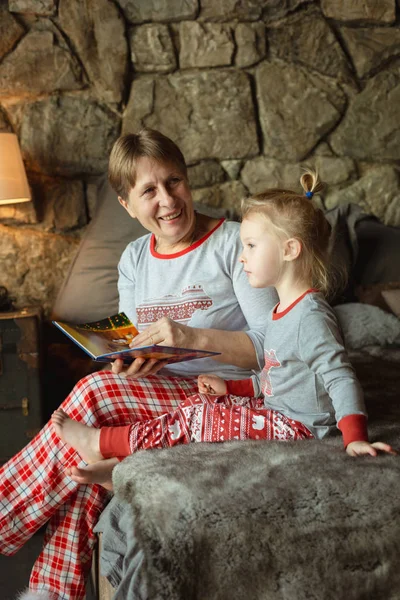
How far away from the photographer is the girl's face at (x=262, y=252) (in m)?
1.50

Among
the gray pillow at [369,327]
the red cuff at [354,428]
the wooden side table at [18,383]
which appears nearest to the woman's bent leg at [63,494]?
the red cuff at [354,428]

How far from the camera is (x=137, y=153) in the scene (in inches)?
70.5

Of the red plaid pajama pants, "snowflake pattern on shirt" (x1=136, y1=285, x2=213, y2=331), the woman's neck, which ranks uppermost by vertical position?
the woman's neck

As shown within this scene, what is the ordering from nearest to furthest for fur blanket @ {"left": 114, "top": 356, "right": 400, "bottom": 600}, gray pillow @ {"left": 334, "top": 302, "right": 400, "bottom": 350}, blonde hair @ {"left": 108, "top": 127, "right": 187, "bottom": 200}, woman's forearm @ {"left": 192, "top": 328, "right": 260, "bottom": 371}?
1. fur blanket @ {"left": 114, "top": 356, "right": 400, "bottom": 600}
2. woman's forearm @ {"left": 192, "top": 328, "right": 260, "bottom": 371}
3. blonde hair @ {"left": 108, "top": 127, "right": 187, "bottom": 200}
4. gray pillow @ {"left": 334, "top": 302, "right": 400, "bottom": 350}

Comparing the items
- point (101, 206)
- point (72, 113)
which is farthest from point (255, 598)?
point (72, 113)

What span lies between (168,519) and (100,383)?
618mm

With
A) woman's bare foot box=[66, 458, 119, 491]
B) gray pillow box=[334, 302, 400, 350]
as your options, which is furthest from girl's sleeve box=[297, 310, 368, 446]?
gray pillow box=[334, 302, 400, 350]

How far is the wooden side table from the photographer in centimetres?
241

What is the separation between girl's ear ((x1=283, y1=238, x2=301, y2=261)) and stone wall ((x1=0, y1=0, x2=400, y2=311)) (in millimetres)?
1586

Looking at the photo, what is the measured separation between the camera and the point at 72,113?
293 cm

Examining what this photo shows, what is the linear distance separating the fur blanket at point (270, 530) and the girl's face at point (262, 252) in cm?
45

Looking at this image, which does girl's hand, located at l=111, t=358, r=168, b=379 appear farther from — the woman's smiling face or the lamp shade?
the lamp shade

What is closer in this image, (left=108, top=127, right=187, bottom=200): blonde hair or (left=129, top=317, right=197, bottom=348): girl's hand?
(left=129, top=317, right=197, bottom=348): girl's hand

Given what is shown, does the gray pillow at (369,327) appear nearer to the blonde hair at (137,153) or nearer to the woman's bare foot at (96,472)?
the blonde hair at (137,153)
